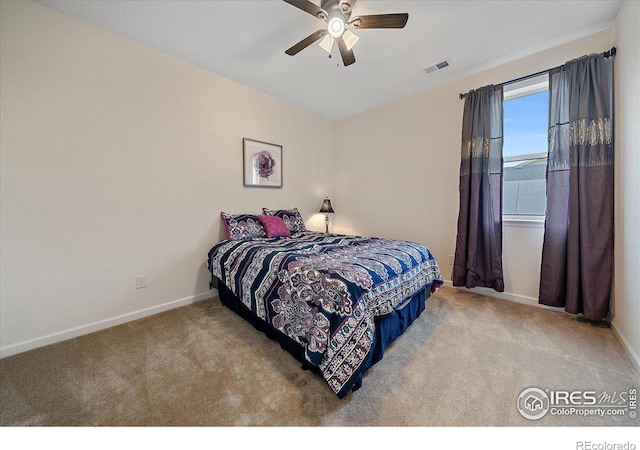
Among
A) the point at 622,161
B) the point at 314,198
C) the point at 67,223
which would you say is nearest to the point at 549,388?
the point at 622,161

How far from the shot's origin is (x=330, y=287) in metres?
1.33

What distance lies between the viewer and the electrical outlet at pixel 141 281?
2201 millimetres

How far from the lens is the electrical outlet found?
2.20m

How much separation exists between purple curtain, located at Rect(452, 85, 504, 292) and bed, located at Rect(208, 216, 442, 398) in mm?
706

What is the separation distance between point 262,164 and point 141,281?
6.31 feet

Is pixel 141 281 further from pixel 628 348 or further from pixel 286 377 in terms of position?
pixel 628 348

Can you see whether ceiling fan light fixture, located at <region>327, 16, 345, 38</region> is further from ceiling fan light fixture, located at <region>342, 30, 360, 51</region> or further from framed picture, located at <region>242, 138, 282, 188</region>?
framed picture, located at <region>242, 138, 282, 188</region>

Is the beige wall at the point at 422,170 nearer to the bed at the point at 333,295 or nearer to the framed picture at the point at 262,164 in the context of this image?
the bed at the point at 333,295

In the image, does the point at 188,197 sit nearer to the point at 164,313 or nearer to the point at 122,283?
the point at 122,283

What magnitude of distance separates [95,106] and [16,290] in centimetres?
158

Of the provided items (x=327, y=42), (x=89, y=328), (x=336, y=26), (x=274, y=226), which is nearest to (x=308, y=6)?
(x=336, y=26)

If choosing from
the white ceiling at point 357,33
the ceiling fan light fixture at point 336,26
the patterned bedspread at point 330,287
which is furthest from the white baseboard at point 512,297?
the ceiling fan light fixture at point 336,26
